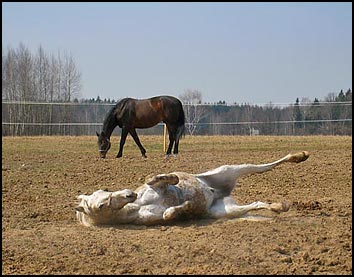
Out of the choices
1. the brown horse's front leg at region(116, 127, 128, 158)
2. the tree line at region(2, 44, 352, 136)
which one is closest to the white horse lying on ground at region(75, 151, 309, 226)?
the brown horse's front leg at region(116, 127, 128, 158)

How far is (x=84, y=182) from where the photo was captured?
9789 mm

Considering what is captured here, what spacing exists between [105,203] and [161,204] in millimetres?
570

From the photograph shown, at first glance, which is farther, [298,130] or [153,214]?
[298,130]

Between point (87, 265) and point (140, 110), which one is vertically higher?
point (140, 110)

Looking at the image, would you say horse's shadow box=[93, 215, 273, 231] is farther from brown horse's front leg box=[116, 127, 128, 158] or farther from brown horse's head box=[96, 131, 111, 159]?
brown horse's head box=[96, 131, 111, 159]

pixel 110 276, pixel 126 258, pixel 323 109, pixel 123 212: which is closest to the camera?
pixel 110 276

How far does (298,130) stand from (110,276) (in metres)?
31.1

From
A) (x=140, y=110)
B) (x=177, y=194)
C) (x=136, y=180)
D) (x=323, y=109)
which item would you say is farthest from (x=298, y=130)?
(x=177, y=194)

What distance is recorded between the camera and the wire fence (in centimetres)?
3375

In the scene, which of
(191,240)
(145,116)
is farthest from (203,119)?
(191,240)

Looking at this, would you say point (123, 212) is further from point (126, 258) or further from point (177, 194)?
point (126, 258)

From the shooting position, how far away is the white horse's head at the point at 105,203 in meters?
5.82

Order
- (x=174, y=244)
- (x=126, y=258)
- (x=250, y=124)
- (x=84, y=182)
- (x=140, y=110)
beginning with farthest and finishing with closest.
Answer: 1. (x=250, y=124)
2. (x=140, y=110)
3. (x=84, y=182)
4. (x=174, y=244)
5. (x=126, y=258)

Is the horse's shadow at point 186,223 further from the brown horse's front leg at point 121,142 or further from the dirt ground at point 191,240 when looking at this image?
the brown horse's front leg at point 121,142
